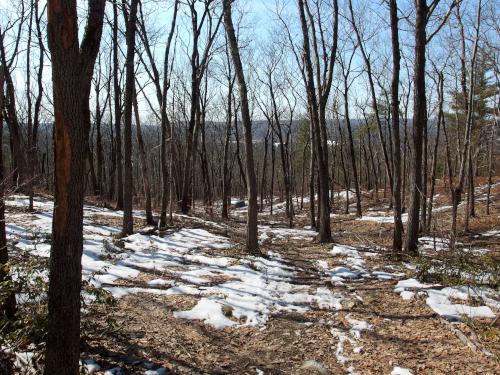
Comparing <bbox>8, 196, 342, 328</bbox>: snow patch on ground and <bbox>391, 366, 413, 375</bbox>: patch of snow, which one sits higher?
<bbox>8, 196, 342, 328</bbox>: snow patch on ground

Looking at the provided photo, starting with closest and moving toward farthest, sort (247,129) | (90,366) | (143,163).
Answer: (90,366) < (247,129) < (143,163)

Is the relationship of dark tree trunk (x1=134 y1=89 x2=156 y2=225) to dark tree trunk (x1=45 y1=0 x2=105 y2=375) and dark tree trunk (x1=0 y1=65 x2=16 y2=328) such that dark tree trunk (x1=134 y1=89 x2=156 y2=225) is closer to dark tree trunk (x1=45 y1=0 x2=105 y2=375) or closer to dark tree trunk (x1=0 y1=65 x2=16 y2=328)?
dark tree trunk (x1=0 y1=65 x2=16 y2=328)

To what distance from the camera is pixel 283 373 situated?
4016 millimetres

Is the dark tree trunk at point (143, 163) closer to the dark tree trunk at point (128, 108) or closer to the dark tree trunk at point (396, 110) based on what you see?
the dark tree trunk at point (128, 108)

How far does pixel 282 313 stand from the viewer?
5527 mm

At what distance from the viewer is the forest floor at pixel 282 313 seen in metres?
4.09

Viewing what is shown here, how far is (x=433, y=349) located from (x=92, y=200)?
18.6m

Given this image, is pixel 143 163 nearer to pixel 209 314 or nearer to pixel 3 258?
pixel 209 314

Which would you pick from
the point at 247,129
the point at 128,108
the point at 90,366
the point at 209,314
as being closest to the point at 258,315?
the point at 209,314

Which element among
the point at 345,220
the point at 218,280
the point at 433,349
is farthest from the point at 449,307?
the point at 345,220

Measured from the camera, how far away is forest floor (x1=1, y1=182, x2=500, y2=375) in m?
4.09

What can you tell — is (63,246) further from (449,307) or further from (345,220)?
(345,220)

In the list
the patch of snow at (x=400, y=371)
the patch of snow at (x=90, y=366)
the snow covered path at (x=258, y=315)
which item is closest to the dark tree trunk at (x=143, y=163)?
the snow covered path at (x=258, y=315)

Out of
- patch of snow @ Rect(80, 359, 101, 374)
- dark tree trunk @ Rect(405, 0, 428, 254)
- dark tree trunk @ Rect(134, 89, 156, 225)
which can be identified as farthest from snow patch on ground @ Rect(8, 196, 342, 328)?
dark tree trunk @ Rect(405, 0, 428, 254)
